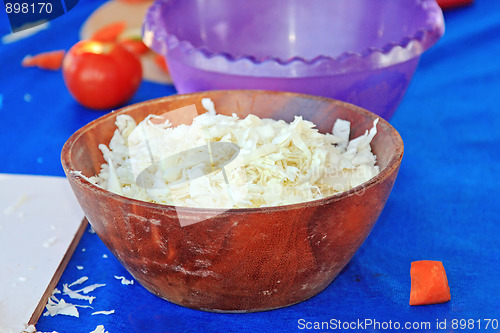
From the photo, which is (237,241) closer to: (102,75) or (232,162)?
Answer: (232,162)

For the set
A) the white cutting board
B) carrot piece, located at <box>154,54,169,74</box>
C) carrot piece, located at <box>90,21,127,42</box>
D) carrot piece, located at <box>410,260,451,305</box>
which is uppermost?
the white cutting board

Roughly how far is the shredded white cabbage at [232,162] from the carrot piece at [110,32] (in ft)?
3.10

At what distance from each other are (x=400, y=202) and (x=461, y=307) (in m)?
0.30

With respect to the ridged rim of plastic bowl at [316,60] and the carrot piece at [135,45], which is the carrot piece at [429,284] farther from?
the carrot piece at [135,45]

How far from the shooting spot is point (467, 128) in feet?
4.40

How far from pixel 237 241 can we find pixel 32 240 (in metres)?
0.43

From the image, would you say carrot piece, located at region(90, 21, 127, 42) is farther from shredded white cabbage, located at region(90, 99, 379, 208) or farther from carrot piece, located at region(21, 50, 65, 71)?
shredded white cabbage, located at region(90, 99, 379, 208)

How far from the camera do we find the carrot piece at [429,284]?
2.67 feet

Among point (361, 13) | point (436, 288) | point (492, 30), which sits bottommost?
point (492, 30)

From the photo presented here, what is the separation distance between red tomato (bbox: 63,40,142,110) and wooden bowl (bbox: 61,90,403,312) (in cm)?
63

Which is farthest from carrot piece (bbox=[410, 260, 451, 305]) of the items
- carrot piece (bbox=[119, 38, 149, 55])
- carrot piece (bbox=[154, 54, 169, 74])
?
carrot piece (bbox=[119, 38, 149, 55])

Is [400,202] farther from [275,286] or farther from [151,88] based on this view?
[151,88]

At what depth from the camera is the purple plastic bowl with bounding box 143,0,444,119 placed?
3.28 feet

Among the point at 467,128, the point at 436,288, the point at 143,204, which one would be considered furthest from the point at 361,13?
the point at 143,204
